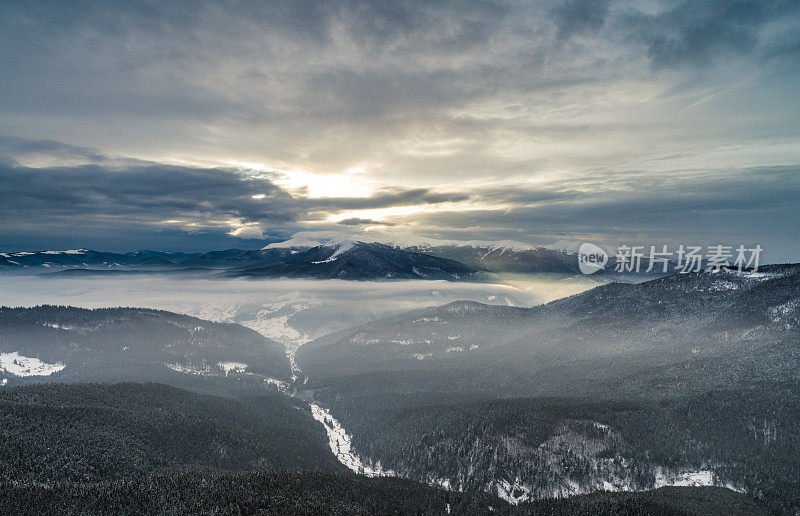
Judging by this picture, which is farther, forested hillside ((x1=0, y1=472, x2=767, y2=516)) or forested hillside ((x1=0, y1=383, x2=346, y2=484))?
forested hillside ((x1=0, y1=383, x2=346, y2=484))

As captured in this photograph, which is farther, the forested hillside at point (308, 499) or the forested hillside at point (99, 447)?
the forested hillside at point (99, 447)

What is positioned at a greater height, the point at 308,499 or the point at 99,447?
the point at 99,447

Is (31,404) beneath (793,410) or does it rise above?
beneath

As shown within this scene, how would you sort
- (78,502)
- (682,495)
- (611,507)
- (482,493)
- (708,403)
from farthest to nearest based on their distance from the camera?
(708,403) < (482,493) < (682,495) < (611,507) < (78,502)

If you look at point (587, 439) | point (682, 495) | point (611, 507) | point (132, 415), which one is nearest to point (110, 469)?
point (132, 415)

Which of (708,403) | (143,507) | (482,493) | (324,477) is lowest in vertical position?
(482,493)

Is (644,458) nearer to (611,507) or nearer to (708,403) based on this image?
(708,403)

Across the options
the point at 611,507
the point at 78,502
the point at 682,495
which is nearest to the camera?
the point at 78,502

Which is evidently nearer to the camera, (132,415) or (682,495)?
(682,495)

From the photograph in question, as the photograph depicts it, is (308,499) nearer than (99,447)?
Yes

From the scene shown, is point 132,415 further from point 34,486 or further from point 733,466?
point 733,466
